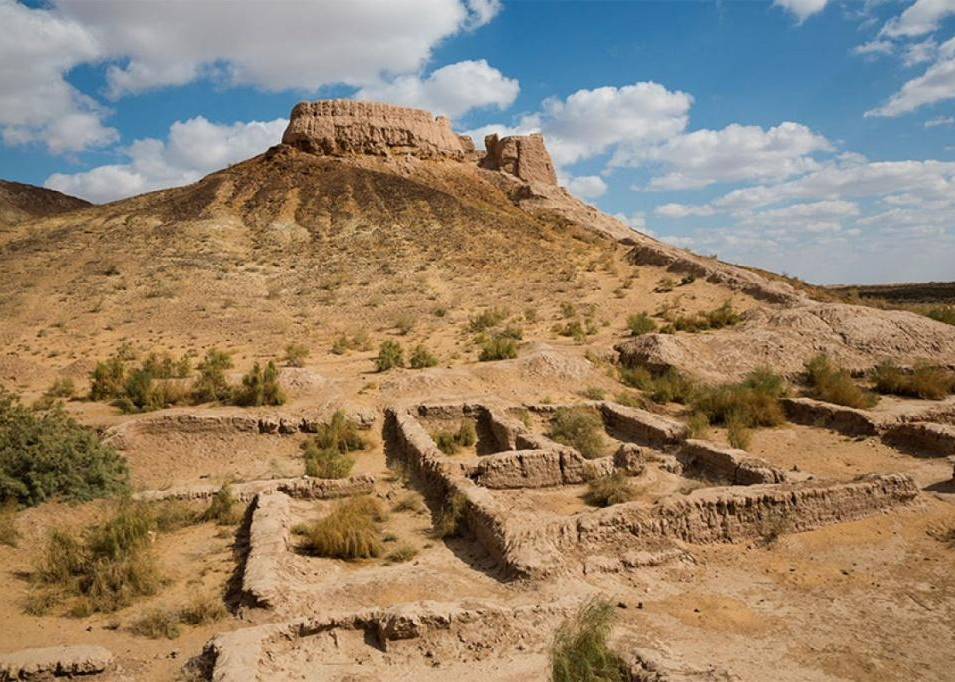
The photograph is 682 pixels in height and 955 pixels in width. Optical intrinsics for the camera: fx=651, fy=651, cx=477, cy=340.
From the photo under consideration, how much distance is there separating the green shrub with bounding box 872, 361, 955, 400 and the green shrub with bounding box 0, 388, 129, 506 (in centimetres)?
1383

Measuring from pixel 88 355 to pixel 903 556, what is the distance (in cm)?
1748

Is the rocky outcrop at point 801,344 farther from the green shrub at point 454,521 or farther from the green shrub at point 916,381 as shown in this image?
the green shrub at point 454,521

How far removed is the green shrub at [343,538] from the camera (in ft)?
22.2

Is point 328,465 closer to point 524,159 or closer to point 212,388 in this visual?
point 212,388

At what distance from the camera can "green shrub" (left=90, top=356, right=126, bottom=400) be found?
41.6ft

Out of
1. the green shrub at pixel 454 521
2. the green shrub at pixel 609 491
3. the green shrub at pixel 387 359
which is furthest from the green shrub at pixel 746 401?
the green shrub at pixel 387 359

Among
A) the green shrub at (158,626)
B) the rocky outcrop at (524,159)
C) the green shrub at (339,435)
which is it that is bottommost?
the green shrub at (158,626)

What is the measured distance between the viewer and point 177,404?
1219cm

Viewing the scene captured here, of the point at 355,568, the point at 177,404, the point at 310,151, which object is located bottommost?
the point at 355,568

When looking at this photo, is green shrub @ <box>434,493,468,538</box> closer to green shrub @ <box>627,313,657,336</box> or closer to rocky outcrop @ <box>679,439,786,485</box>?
rocky outcrop @ <box>679,439,786,485</box>

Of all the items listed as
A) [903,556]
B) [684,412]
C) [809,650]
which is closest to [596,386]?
[684,412]

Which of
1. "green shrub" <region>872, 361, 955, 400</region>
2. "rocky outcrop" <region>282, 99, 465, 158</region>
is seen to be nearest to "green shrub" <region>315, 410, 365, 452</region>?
"green shrub" <region>872, 361, 955, 400</region>

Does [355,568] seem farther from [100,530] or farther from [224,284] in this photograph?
[224,284]

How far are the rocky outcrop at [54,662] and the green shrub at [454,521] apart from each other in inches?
135
